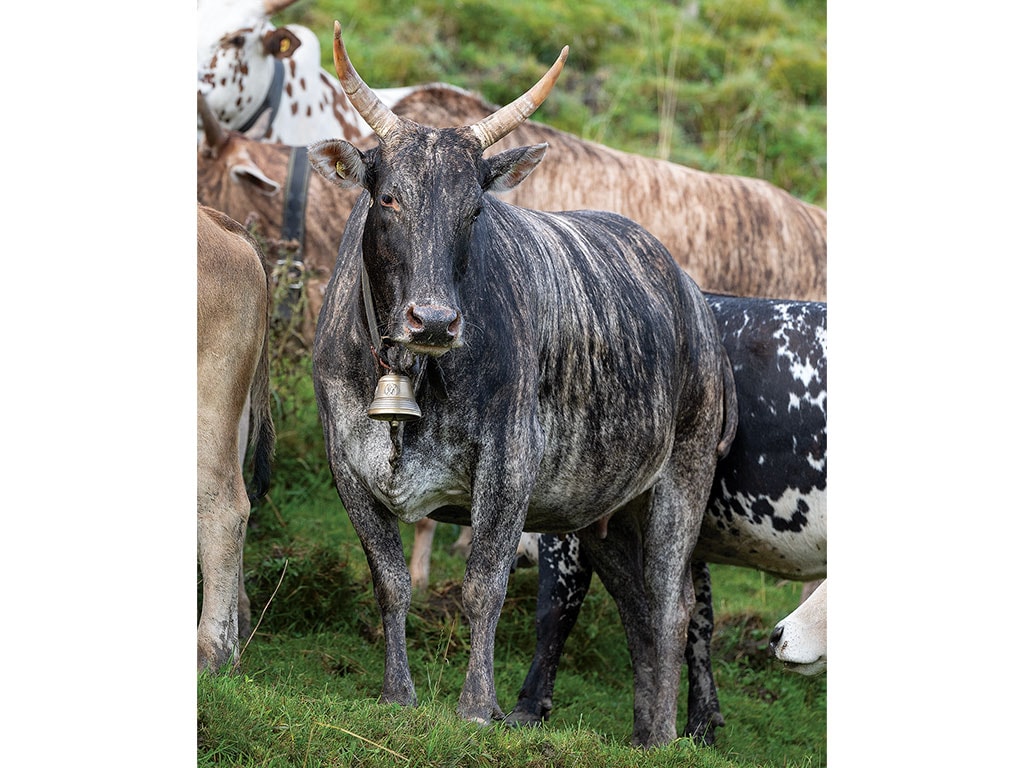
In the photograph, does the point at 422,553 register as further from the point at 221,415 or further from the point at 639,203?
the point at 639,203

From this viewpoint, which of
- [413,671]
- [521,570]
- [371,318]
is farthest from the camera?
[521,570]

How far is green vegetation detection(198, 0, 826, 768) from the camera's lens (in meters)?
4.32

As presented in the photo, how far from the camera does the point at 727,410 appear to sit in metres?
5.90

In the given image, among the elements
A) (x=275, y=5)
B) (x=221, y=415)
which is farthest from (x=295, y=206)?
(x=221, y=415)

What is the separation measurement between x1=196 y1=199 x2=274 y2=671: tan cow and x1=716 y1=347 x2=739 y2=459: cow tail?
1.81 meters

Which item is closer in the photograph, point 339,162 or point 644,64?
point 339,162

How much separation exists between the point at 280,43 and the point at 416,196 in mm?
4850

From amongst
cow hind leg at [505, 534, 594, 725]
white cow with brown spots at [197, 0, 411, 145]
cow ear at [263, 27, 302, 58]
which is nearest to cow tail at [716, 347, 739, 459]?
cow hind leg at [505, 534, 594, 725]

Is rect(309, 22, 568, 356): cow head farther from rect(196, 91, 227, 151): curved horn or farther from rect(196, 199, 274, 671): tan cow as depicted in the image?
rect(196, 91, 227, 151): curved horn

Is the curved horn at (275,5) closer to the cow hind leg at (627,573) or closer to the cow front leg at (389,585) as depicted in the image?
the cow hind leg at (627,573)

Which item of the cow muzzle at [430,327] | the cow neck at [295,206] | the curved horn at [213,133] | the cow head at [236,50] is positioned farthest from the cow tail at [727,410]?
the cow head at [236,50]

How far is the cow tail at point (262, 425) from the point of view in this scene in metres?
5.47
